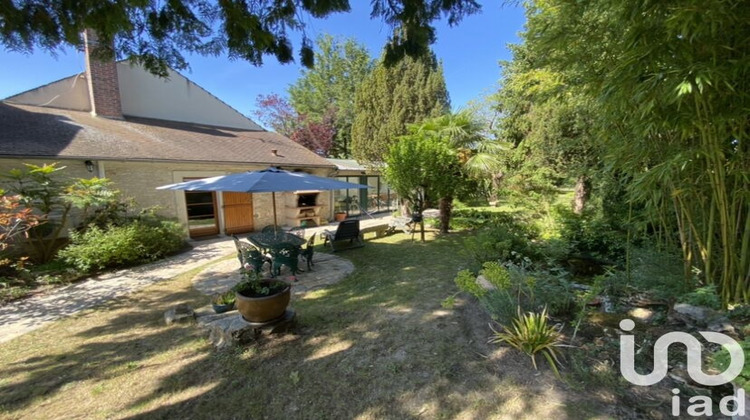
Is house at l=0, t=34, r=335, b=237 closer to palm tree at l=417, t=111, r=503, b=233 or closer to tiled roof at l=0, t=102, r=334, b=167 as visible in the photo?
tiled roof at l=0, t=102, r=334, b=167

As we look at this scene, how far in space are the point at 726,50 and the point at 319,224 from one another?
10952 millimetres

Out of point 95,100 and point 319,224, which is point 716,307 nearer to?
point 319,224

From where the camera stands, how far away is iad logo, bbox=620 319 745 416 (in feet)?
6.13

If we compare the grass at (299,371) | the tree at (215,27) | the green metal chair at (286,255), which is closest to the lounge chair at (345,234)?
the green metal chair at (286,255)

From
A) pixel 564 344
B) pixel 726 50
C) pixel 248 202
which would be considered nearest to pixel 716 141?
pixel 726 50

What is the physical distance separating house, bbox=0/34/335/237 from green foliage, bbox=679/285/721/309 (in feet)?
33.4

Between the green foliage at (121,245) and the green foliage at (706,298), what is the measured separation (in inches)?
343

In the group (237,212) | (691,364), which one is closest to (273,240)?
(237,212)

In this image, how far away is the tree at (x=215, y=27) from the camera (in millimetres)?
3014

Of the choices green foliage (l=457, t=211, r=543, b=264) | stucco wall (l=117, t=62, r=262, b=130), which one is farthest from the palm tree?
stucco wall (l=117, t=62, r=262, b=130)

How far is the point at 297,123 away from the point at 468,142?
17409 millimetres

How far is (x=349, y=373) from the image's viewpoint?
2.63m

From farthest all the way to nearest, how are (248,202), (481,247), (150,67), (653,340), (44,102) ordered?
(248,202)
(44,102)
(481,247)
(150,67)
(653,340)

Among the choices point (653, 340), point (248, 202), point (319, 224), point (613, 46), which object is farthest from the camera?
point (319, 224)
